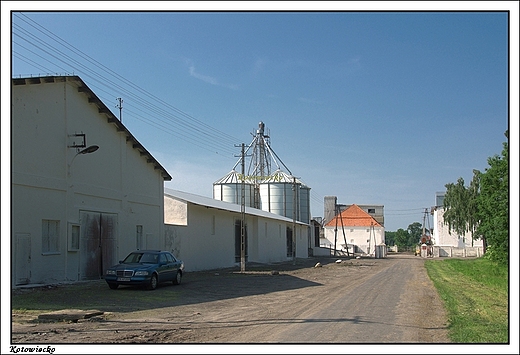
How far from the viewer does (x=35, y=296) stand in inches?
758

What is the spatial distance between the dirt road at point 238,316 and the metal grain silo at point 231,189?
133 feet

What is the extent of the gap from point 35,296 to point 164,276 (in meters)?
5.35

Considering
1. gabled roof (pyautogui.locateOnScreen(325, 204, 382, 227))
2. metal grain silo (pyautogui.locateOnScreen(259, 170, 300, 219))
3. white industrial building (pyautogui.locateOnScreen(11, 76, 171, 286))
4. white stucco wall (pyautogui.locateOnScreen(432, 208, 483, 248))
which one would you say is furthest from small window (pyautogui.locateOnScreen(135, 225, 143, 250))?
white stucco wall (pyautogui.locateOnScreen(432, 208, 483, 248))

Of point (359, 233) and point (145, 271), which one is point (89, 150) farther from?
point (359, 233)

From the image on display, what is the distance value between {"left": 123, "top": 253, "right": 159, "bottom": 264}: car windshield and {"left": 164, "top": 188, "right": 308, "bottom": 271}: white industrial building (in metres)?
9.25

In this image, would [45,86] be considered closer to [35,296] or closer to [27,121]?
[27,121]

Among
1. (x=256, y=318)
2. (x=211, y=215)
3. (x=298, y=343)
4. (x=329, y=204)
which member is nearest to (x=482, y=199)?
(x=211, y=215)

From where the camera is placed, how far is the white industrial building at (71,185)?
2180 centimetres

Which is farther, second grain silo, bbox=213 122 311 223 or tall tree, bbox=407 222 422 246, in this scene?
tall tree, bbox=407 222 422 246

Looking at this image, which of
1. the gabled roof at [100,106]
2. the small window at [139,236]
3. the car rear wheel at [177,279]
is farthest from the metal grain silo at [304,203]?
the car rear wheel at [177,279]

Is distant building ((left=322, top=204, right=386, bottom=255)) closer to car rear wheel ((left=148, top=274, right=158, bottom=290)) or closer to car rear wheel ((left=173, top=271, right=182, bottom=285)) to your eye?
car rear wheel ((left=173, top=271, right=182, bottom=285))

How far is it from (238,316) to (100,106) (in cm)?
1591

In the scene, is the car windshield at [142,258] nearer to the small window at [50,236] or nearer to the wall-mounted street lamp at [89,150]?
the small window at [50,236]

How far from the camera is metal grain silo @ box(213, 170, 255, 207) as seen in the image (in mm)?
64500
